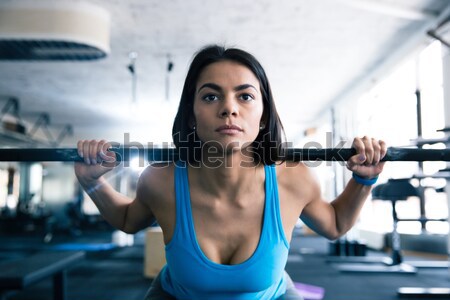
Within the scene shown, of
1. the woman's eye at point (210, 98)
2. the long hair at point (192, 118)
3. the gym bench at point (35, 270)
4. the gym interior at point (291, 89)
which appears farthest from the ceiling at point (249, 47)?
the woman's eye at point (210, 98)

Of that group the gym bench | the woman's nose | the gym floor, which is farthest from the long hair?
the gym floor

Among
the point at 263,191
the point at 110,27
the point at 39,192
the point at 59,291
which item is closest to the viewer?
the point at 263,191

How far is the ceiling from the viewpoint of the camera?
338 cm

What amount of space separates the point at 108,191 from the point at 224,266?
0.42m

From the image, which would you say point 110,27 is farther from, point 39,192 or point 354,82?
point 39,192

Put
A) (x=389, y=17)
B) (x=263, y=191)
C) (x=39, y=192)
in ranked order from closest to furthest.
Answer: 1. (x=263, y=191)
2. (x=389, y=17)
3. (x=39, y=192)

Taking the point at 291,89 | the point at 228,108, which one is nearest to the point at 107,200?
the point at 228,108

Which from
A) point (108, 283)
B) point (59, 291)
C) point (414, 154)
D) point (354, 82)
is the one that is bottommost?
point (108, 283)

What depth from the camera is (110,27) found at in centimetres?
379

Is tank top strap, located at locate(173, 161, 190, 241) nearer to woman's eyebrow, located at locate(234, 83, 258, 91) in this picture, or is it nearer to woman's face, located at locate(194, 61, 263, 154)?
woman's face, located at locate(194, 61, 263, 154)


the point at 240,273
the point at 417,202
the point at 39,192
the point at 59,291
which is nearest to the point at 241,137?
the point at 240,273

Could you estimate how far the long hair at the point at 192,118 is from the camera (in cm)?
99

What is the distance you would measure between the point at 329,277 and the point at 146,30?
3.19 m

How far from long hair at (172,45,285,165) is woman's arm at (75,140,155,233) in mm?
146
